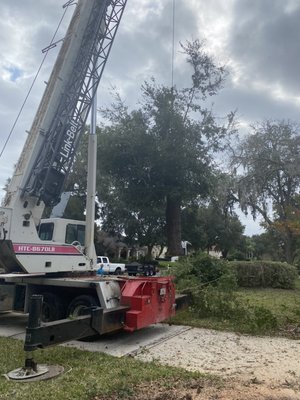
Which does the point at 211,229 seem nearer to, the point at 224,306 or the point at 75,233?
the point at 224,306

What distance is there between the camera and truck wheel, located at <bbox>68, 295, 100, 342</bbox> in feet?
26.7

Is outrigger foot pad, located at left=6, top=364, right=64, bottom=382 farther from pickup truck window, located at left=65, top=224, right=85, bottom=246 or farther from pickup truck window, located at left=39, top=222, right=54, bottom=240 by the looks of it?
pickup truck window, located at left=65, top=224, right=85, bottom=246

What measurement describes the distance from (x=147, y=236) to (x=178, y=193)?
15632 mm

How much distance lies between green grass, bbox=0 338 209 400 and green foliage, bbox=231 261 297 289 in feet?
43.4

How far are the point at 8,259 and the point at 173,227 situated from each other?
21.5m

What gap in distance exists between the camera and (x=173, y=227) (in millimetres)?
29797

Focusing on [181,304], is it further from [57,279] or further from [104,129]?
[104,129]

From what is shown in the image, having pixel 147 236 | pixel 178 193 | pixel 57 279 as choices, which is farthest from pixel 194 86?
pixel 57 279

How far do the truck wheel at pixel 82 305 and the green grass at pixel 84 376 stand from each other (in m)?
1.30

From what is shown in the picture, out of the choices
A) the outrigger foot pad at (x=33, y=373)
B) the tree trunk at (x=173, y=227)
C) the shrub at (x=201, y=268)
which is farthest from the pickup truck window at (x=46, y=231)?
the tree trunk at (x=173, y=227)

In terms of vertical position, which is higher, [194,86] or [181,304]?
[194,86]

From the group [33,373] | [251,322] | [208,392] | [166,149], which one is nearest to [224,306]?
[251,322]

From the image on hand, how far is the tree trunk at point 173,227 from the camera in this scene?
95.3 feet

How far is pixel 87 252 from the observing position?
992cm
